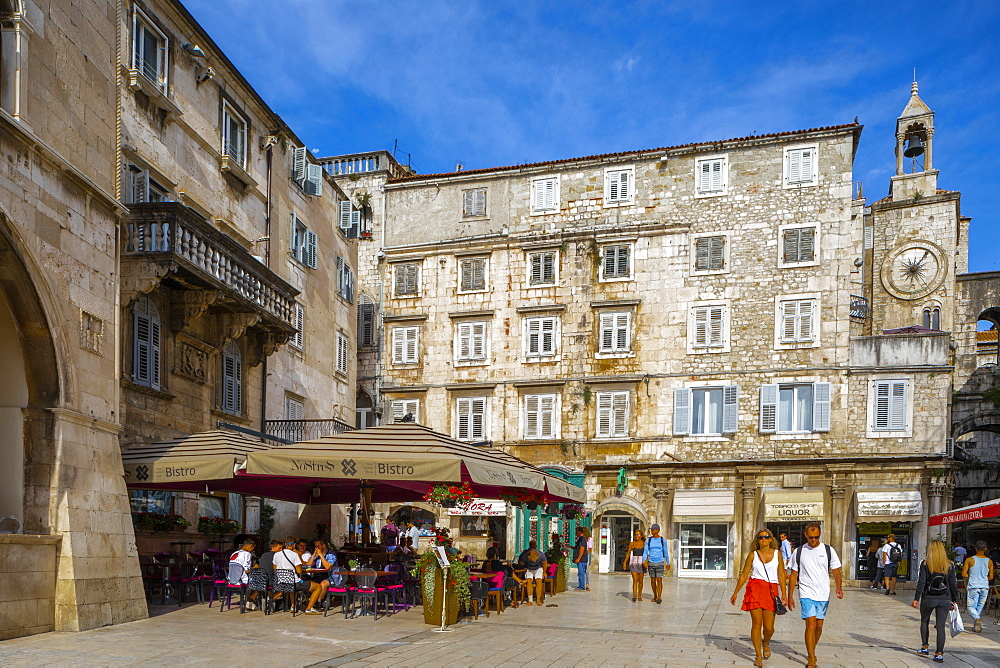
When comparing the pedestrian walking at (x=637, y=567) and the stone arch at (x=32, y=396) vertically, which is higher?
the stone arch at (x=32, y=396)

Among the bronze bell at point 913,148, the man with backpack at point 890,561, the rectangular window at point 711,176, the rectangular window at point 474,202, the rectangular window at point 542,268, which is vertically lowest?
the man with backpack at point 890,561

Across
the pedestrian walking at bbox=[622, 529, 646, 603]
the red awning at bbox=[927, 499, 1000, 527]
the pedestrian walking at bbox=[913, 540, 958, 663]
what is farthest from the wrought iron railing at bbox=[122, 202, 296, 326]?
the red awning at bbox=[927, 499, 1000, 527]

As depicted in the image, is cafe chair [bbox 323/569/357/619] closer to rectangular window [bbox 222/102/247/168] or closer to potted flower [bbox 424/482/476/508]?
potted flower [bbox 424/482/476/508]

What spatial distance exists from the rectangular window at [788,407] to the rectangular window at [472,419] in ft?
32.1

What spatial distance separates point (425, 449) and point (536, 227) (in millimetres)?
21412

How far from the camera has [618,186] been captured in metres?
33.9

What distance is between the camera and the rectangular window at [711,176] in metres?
32.8

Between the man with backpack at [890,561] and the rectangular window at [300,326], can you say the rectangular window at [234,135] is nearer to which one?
the rectangular window at [300,326]

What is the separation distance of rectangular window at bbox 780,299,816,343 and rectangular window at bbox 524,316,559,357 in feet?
25.7

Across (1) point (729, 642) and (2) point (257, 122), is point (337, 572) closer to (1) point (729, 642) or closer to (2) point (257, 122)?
(1) point (729, 642)

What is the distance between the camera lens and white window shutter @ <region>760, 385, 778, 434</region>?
31.0m

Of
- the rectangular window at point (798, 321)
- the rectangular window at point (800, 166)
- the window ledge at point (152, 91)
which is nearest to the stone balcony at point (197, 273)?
the window ledge at point (152, 91)

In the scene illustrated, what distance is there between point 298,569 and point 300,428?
9.34 metres

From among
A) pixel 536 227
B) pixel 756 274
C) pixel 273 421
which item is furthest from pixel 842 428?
pixel 273 421
